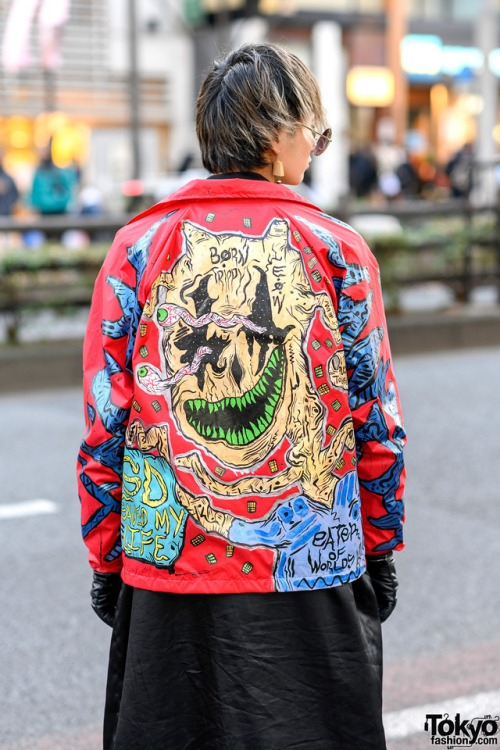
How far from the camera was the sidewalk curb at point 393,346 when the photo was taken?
9.52 metres

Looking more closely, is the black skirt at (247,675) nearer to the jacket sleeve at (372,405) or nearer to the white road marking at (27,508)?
the jacket sleeve at (372,405)

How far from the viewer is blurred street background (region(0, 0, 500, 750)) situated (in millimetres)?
3920

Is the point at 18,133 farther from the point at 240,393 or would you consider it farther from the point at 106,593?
the point at 240,393

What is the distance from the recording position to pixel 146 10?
32.0 meters

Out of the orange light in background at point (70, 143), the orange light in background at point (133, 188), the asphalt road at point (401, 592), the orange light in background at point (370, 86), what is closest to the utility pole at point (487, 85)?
the orange light in background at point (133, 188)

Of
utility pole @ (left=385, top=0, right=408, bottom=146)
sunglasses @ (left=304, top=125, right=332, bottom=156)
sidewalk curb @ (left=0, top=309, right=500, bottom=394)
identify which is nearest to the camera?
sunglasses @ (left=304, top=125, right=332, bottom=156)

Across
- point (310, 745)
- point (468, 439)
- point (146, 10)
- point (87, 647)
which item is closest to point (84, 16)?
point (146, 10)

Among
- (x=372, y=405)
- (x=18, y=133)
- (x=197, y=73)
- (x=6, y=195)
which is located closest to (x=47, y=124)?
(x=18, y=133)

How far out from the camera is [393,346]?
36.4 ft

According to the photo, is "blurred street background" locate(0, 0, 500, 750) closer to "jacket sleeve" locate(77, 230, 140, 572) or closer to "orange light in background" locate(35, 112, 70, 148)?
"orange light in background" locate(35, 112, 70, 148)

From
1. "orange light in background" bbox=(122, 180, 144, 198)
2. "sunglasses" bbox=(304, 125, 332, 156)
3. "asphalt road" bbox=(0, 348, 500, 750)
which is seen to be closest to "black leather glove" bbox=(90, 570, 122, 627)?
"sunglasses" bbox=(304, 125, 332, 156)

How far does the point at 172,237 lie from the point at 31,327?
8.30 m

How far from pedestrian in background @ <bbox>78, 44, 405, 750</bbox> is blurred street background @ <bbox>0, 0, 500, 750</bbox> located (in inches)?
18.3

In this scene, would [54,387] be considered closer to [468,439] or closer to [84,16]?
[468,439]
